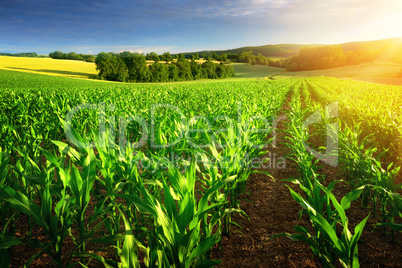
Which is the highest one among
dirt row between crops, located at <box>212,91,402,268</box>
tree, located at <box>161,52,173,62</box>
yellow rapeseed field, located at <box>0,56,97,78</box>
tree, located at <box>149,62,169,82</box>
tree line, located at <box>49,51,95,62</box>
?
tree line, located at <box>49,51,95,62</box>

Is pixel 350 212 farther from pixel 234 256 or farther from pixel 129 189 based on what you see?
pixel 129 189

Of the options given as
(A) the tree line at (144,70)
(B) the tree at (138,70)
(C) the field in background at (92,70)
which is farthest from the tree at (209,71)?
(B) the tree at (138,70)

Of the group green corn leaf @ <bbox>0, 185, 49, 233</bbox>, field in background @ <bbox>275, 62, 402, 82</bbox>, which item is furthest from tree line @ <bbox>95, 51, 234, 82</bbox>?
green corn leaf @ <bbox>0, 185, 49, 233</bbox>

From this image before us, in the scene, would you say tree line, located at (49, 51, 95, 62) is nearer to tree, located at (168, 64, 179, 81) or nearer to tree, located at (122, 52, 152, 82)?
tree, located at (122, 52, 152, 82)

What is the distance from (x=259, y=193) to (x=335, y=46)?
116 m

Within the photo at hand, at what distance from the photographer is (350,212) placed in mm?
3166

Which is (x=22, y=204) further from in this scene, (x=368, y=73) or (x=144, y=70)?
(x=368, y=73)

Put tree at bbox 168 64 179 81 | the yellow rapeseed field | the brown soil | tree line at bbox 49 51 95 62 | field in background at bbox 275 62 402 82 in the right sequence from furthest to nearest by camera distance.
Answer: tree line at bbox 49 51 95 62 → tree at bbox 168 64 179 81 → field in background at bbox 275 62 402 82 → the yellow rapeseed field → the brown soil

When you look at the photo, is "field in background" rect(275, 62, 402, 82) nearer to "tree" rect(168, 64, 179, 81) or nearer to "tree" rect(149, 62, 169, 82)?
"tree" rect(168, 64, 179, 81)

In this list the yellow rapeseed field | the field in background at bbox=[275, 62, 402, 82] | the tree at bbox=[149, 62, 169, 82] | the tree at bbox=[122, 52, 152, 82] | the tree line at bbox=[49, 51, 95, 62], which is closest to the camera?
the yellow rapeseed field

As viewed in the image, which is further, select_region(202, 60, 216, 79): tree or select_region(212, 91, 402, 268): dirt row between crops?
select_region(202, 60, 216, 79): tree

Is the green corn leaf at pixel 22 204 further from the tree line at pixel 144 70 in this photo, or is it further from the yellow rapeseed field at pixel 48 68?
the yellow rapeseed field at pixel 48 68

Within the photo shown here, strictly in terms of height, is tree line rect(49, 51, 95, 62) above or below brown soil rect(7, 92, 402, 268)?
above

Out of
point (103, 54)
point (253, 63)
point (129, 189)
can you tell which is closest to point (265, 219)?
point (129, 189)
